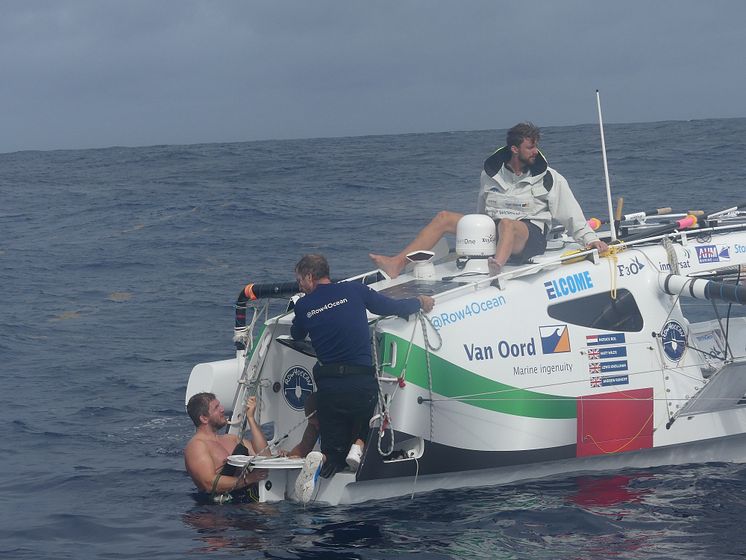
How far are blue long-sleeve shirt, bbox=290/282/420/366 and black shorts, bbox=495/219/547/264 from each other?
5.26 feet

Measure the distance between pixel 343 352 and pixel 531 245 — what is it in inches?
90.8

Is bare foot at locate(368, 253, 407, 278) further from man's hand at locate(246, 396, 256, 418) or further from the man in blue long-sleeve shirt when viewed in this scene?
man's hand at locate(246, 396, 256, 418)

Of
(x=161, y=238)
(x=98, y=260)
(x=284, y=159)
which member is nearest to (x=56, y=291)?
(x=98, y=260)

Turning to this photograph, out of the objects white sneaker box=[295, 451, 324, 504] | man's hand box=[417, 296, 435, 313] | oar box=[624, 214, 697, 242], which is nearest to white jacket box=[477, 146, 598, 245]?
oar box=[624, 214, 697, 242]

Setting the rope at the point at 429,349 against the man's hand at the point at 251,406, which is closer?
the rope at the point at 429,349

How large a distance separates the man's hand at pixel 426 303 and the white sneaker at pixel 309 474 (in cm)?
131

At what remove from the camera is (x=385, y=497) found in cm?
774

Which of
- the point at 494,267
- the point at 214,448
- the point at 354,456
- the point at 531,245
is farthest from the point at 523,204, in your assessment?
the point at 214,448

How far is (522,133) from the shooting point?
8.84 m

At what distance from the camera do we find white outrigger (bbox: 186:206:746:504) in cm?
751

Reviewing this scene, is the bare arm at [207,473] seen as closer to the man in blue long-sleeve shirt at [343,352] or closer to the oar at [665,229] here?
the man in blue long-sleeve shirt at [343,352]

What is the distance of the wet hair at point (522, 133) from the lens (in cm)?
884

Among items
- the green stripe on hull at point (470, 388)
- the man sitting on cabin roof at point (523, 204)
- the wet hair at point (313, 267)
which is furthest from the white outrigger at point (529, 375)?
the wet hair at point (313, 267)

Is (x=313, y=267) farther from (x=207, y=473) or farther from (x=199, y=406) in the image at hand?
(x=207, y=473)
